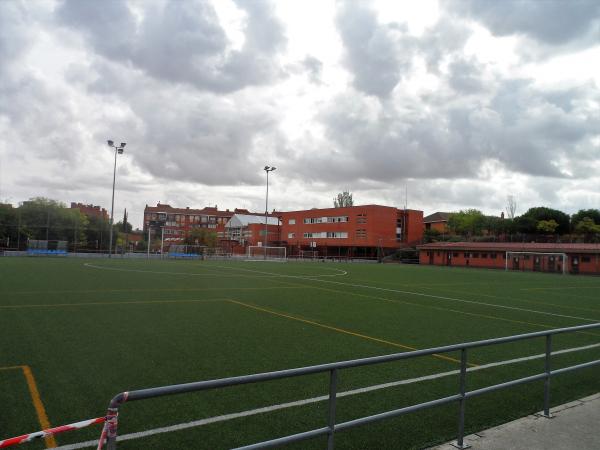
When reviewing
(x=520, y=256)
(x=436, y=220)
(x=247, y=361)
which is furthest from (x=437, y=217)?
(x=247, y=361)

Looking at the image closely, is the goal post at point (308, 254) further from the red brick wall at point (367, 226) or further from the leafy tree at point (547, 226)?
the leafy tree at point (547, 226)

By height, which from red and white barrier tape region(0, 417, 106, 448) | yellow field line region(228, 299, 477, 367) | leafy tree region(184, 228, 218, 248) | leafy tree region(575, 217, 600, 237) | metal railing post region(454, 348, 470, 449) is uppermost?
leafy tree region(575, 217, 600, 237)

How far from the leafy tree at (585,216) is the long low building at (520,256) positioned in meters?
35.8

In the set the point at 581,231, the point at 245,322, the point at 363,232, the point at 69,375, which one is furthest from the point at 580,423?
the point at 581,231

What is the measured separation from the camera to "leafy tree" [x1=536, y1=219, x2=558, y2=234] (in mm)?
95938

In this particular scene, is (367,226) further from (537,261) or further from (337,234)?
(537,261)

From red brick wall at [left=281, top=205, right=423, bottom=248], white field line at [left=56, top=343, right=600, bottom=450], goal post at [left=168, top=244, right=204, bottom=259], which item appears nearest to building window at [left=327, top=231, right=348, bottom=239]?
red brick wall at [left=281, top=205, right=423, bottom=248]

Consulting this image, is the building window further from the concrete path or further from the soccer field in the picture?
the concrete path

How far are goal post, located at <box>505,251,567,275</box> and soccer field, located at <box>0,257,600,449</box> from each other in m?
44.2

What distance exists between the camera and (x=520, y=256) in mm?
64000

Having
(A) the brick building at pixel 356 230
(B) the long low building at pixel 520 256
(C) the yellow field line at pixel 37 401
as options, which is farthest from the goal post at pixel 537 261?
(C) the yellow field line at pixel 37 401

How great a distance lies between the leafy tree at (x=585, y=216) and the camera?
9656 centimetres

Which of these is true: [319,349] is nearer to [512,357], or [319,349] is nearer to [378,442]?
[512,357]

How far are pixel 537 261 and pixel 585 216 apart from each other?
44.6 metres
